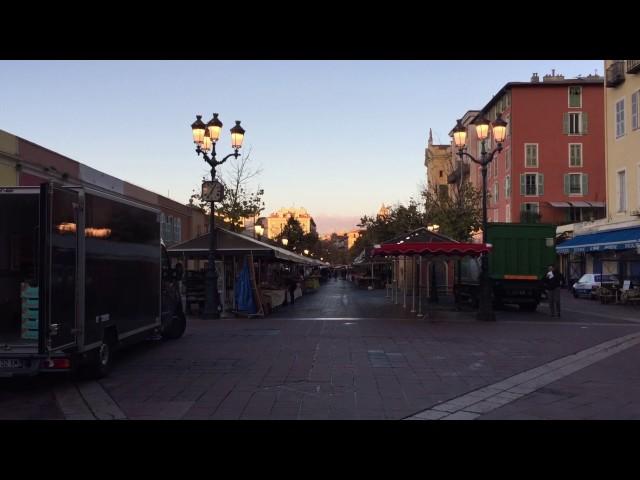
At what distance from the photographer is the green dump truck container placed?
2264 centimetres

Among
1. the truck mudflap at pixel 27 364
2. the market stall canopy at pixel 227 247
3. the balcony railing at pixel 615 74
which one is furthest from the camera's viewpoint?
the balcony railing at pixel 615 74

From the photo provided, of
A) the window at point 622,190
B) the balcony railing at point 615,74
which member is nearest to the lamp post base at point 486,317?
the window at point 622,190

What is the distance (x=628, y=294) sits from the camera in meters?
26.4

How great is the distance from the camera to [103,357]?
9.55 metres

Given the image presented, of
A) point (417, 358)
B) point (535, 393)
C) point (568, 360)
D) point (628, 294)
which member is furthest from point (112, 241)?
point (628, 294)

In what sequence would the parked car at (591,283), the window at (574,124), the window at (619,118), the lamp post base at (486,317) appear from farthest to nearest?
the window at (574,124)
the window at (619,118)
the parked car at (591,283)
the lamp post base at (486,317)

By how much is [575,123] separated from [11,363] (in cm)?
5406

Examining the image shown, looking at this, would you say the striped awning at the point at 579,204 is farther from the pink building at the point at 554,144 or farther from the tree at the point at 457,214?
the tree at the point at 457,214

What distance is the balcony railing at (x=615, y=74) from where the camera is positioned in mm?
31780

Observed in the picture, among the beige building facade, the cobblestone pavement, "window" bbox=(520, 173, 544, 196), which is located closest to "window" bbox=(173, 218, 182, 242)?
the cobblestone pavement

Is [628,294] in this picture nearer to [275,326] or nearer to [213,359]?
[275,326]

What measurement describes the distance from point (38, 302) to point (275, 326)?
9507mm

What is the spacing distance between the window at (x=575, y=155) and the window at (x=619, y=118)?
21878 mm

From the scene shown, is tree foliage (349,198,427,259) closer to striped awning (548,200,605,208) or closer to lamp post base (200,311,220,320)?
striped awning (548,200,605,208)
